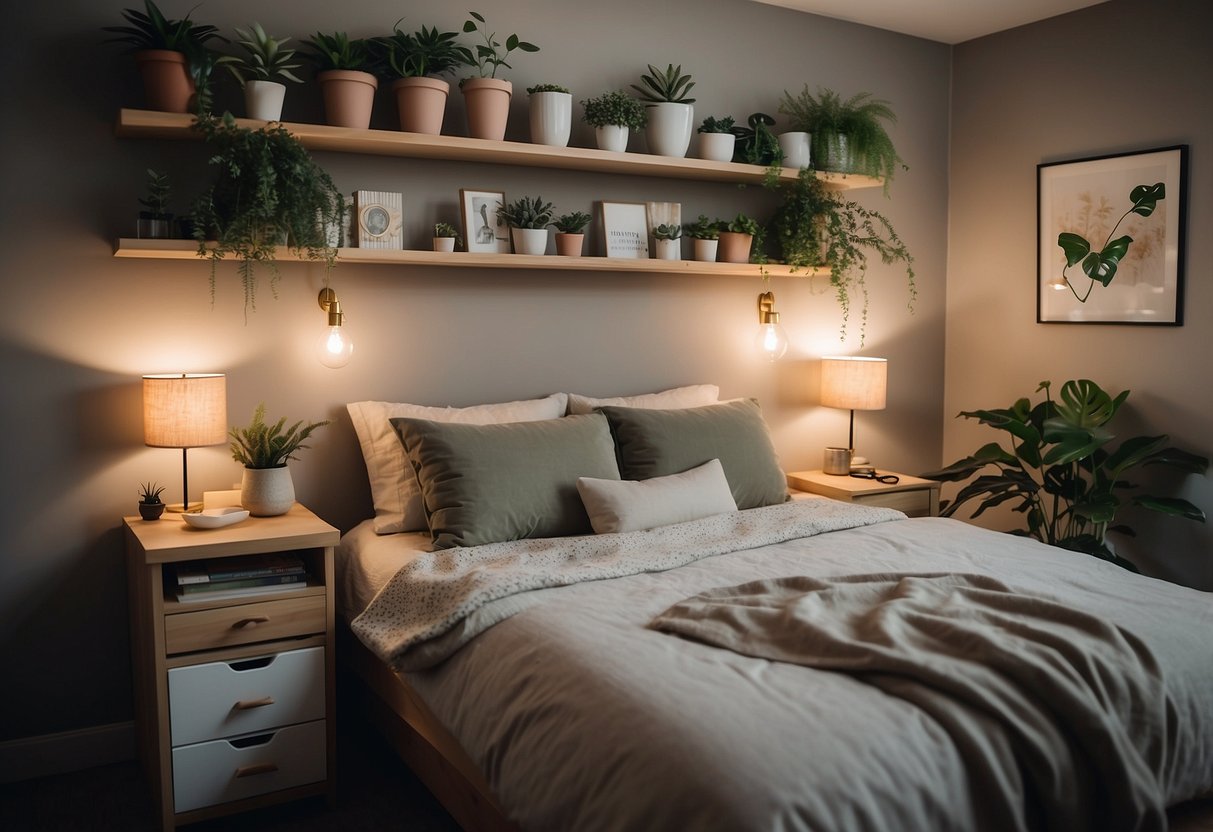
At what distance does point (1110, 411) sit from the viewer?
3881 millimetres

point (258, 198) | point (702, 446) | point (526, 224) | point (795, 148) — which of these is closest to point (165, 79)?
point (258, 198)

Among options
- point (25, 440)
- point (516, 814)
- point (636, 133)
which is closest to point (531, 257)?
point (636, 133)

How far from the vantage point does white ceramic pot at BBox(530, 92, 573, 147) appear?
3.39m

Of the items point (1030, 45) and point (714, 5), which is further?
point (1030, 45)

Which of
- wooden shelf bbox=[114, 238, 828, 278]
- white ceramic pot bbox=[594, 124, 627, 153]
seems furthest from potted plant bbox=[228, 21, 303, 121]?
white ceramic pot bbox=[594, 124, 627, 153]

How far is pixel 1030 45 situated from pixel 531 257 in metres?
2.55

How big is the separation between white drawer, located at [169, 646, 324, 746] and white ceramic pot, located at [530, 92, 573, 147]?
1.87m

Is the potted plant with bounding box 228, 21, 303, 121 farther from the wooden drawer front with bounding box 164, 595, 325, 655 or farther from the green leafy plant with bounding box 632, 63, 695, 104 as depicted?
the wooden drawer front with bounding box 164, 595, 325, 655

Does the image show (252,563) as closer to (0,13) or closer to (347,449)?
(347,449)

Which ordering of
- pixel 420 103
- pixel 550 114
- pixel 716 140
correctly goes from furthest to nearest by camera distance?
1. pixel 716 140
2. pixel 550 114
3. pixel 420 103

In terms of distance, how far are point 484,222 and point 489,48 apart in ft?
2.00

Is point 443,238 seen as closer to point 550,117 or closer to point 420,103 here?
point 420,103

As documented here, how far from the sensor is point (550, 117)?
340 centimetres

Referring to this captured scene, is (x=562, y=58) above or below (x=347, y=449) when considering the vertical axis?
above
